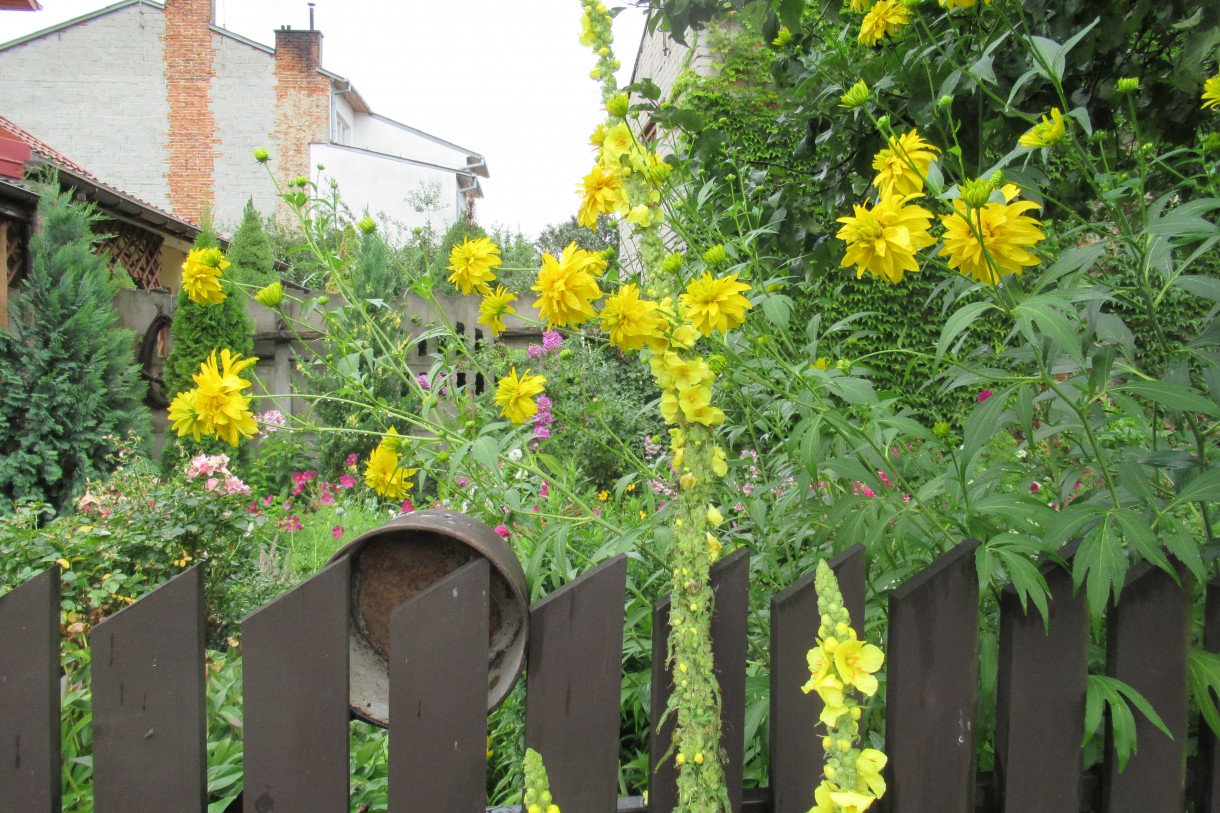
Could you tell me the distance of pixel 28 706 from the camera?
1.04 metres

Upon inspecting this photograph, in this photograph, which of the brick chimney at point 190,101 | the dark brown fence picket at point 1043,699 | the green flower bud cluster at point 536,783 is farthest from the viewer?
the brick chimney at point 190,101

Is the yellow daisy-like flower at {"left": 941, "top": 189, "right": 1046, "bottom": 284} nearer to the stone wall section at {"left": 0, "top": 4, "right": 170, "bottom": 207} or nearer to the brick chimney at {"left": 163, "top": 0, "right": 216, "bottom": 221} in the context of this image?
the brick chimney at {"left": 163, "top": 0, "right": 216, "bottom": 221}

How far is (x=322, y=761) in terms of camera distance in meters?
1.06

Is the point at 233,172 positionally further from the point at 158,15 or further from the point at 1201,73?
the point at 1201,73

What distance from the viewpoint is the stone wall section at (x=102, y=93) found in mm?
16875

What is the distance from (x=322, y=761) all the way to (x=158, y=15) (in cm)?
2052

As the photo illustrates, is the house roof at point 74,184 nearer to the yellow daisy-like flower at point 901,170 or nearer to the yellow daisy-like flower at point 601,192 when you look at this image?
the yellow daisy-like flower at point 601,192

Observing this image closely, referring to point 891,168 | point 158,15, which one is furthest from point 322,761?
point 158,15

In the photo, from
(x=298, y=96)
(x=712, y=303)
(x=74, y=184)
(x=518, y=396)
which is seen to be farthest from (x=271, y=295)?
(x=298, y=96)

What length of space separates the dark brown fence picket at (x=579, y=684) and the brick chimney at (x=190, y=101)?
1895 centimetres

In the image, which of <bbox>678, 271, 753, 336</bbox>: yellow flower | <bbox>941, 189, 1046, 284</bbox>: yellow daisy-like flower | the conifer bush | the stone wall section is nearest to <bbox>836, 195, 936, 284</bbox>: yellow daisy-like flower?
<bbox>941, 189, 1046, 284</bbox>: yellow daisy-like flower

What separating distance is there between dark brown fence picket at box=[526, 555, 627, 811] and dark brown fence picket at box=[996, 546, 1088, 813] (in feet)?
1.83

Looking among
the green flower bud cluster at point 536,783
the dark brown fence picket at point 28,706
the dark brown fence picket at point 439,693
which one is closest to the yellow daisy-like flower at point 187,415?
the dark brown fence picket at point 28,706

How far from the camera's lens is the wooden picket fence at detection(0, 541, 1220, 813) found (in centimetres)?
103
